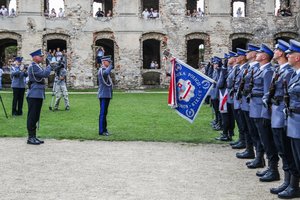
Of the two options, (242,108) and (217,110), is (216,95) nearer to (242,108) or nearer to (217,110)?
(217,110)

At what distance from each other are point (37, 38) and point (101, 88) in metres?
18.6

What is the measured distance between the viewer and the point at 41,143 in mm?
10484

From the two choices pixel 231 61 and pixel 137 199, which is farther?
pixel 231 61

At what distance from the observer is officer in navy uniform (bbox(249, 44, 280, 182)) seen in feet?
23.1

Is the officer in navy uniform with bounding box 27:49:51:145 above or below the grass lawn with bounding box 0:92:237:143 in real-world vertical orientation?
above

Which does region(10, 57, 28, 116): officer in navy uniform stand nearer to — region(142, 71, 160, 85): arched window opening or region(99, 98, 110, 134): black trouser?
region(99, 98, 110, 134): black trouser

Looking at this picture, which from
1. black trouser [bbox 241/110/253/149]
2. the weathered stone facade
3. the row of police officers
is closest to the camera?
the row of police officers

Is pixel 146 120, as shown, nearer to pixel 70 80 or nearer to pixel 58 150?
pixel 58 150

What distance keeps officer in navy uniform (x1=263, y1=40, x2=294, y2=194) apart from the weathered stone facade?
2344 cm

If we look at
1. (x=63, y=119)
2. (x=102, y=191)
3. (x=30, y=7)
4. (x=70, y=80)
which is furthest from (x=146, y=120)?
(x=30, y=7)

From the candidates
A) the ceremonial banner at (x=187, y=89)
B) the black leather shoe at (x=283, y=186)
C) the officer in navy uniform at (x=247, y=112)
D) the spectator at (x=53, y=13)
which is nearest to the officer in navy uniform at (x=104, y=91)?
the ceremonial banner at (x=187, y=89)

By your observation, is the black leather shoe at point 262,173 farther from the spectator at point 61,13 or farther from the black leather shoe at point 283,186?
the spectator at point 61,13

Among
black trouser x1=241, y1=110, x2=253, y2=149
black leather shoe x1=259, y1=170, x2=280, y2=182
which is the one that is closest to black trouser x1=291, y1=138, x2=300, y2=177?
black leather shoe x1=259, y1=170, x2=280, y2=182

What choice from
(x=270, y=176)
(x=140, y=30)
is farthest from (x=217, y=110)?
(x=140, y=30)
